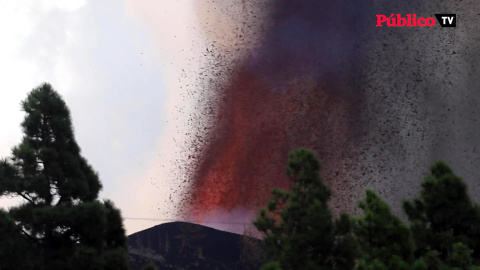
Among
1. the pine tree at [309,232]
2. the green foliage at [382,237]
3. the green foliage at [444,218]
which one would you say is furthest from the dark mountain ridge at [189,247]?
the green foliage at [382,237]

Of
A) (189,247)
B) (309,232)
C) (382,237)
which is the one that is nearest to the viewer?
(309,232)

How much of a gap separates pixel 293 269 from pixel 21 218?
517 cm

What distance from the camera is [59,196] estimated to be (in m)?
13.4

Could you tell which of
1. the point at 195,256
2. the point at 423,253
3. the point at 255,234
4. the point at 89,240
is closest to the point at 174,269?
the point at 195,256

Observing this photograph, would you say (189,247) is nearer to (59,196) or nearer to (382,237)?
(59,196)

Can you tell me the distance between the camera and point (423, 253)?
1303 cm

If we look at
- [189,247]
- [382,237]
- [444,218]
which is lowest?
[382,237]

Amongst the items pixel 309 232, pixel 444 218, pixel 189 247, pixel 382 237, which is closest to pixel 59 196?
pixel 309 232

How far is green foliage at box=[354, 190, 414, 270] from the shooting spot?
1188cm

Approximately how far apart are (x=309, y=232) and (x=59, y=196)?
494 cm

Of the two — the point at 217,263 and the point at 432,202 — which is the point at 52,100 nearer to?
the point at 432,202

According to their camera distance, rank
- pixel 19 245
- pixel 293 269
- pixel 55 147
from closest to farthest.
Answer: pixel 293 269, pixel 19 245, pixel 55 147

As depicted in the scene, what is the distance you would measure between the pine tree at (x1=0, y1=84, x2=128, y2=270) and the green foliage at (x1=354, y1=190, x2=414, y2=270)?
4.46 meters

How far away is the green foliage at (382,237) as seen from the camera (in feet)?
39.0
